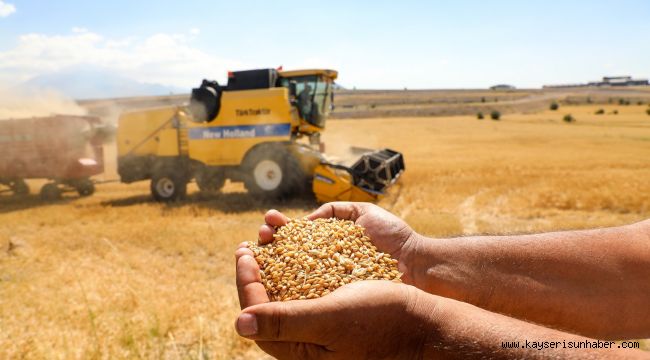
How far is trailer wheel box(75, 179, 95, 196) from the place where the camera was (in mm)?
15196

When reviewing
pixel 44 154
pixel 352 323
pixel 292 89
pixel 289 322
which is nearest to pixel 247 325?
pixel 289 322

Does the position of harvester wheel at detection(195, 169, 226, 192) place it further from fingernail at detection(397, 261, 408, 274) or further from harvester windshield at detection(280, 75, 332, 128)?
fingernail at detection(397, 261, 408, 274)

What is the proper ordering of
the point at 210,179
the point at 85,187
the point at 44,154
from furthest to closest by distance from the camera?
the point at 85,187
the point at 44,154
the point at 210,179

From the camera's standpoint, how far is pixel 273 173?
12250mm

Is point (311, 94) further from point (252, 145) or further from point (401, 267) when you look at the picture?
point (401, 267)

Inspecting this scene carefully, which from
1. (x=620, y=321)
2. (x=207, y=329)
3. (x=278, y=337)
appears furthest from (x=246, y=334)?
(x=207, y=329)

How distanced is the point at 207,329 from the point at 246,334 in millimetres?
2930

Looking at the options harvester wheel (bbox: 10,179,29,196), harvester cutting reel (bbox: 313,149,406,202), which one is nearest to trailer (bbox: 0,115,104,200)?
harvester wheel (bbox: 10,179,29,196)

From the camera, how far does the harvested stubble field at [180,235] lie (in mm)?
4246

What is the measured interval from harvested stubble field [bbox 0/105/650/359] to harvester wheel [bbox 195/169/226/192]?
1.61ft

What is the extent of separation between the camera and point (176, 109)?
1342cm

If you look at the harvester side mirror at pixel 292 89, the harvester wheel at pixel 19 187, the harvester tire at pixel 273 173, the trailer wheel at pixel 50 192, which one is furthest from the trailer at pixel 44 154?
the harvester side mirror at pixel 292 89

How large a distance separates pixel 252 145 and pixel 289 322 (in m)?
10.9

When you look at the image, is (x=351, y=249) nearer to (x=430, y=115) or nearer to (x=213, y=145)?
(x=213, y=145)
